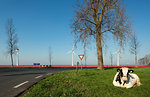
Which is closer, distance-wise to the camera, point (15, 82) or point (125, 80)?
point (125, 80)

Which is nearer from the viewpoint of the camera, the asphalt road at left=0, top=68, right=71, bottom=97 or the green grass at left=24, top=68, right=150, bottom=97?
the green grass at left=24, top=68, right=150, bottom=97

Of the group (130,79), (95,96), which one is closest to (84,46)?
(130,79)

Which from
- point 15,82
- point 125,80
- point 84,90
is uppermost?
point 125,80

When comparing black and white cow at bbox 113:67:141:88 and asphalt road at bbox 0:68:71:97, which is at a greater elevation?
black and white cow at bbox 113:67:141:88

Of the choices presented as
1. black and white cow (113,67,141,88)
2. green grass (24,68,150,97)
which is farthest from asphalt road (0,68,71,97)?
black and white cow (113,67,141,88)

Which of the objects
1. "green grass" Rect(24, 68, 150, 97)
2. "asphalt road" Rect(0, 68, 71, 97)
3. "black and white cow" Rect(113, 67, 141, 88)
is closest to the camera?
"green grass" Rect(24, 68, 150, 97)

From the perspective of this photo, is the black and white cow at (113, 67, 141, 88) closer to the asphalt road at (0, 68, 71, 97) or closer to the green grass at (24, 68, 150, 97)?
the green grass at (24, 68, 150, 97)

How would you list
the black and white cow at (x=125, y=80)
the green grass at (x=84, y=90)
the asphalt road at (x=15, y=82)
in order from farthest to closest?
the black and white cow at (x=125, y=80) < the asphalt road at (x=15, y=82) < the green grass at (x=84, y=90)

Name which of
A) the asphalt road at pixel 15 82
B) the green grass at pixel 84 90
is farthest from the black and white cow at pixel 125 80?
the asphalt road at pixel 15 82

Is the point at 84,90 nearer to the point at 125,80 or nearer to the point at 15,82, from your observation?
the point at 125,80

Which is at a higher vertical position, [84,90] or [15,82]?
[84,90]

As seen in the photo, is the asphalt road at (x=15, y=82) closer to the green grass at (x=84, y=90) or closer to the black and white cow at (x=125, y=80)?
the green grass at (x=84, y=90)

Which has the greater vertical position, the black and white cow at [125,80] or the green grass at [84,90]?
the black and white cow at [125,80]

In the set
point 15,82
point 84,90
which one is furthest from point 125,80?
point 15,82
